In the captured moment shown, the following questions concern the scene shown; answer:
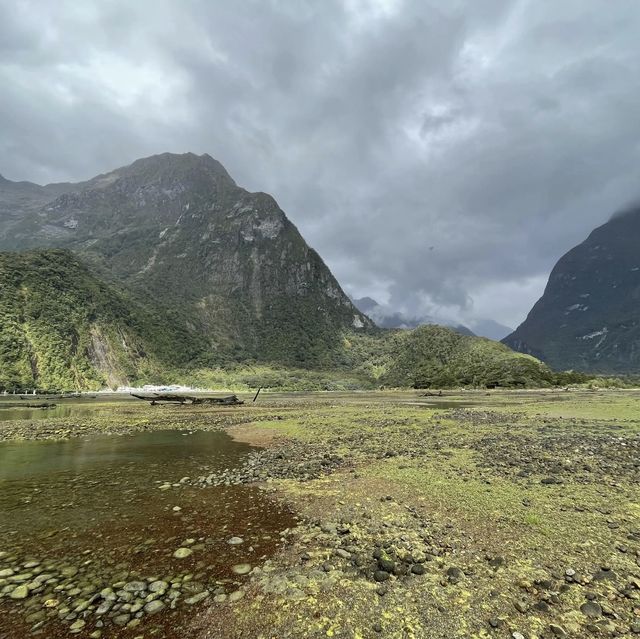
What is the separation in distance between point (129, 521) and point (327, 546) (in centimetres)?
662

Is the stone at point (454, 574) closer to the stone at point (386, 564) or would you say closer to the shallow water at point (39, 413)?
the stone at point (386, 564)

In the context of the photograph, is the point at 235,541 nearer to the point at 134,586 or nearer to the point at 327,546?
the point at 327,546

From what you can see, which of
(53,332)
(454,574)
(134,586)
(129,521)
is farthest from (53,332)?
(454,574)

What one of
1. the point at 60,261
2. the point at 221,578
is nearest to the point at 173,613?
the point at 221,578

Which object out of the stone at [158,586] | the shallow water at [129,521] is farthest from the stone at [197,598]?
the stone at [158,586]

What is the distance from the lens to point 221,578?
327 inches

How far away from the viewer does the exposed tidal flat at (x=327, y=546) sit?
6.77 m

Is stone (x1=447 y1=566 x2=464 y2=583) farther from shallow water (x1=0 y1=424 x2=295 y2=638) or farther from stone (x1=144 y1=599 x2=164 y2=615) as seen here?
stone (x1=144 y1=599 x2=164 y2=615)

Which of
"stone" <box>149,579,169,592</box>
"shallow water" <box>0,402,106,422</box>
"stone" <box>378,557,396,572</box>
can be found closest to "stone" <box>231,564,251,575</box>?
"stone" <box>149,579,169,592</box>

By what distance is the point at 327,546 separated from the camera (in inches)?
389

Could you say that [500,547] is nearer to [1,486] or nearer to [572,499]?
[572,499]

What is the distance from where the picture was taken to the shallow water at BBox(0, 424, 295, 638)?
869 centimetres

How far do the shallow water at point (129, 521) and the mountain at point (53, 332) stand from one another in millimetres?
138188

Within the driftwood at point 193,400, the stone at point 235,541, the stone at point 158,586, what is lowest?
the driftwood at point 193,400
